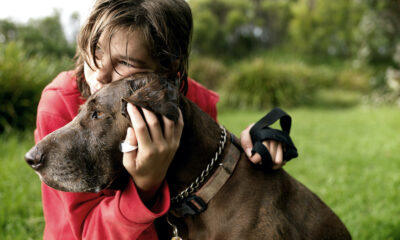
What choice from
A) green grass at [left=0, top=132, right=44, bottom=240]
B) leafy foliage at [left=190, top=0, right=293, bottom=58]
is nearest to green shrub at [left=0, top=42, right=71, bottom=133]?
green grass at [left=0, top=132, right=44, bottom=240]

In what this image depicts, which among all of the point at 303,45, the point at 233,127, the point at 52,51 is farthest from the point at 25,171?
the point at 303,45

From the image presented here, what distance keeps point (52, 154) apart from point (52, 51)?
13.6m

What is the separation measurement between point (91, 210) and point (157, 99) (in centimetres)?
93

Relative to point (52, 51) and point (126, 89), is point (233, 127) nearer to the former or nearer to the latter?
point (126, 89)

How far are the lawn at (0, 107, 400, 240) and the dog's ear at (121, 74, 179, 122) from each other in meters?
2.34

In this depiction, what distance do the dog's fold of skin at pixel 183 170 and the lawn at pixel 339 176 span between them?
5.46 feet

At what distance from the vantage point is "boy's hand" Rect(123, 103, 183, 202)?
65.4 inches

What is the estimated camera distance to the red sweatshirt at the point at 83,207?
6.20 feet

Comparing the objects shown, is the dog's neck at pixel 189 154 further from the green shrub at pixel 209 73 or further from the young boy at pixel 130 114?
the green shrub at pixel 209 73

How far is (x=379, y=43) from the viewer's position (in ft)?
42.2

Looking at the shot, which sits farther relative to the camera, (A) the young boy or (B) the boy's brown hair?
(B) the boy's brown hair

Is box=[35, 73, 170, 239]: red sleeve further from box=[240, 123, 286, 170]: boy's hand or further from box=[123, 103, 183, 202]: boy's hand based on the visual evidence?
box=[240, 123, 286, 170]: boy's hand

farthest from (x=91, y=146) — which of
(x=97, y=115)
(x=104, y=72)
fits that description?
(x=104, y=72)

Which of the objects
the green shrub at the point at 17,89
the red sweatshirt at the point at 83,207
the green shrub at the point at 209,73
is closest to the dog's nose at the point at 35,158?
the red sweatshirt at the point at 83,207
